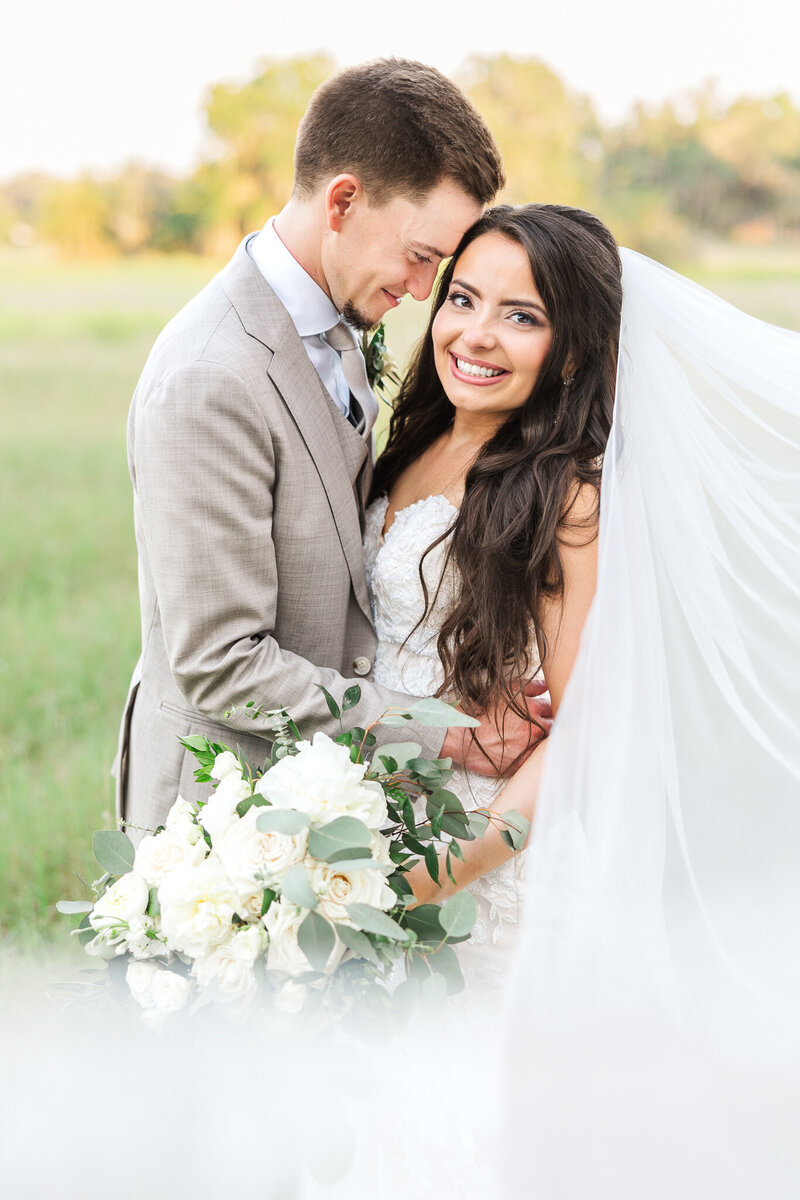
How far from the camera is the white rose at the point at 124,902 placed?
1.68 metres

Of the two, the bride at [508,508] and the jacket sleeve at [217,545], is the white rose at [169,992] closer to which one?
the jacket sleeve at [217,545]

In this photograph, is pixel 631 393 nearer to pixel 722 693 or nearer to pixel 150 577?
pixel 722 693

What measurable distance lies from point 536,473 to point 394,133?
84 centimetres

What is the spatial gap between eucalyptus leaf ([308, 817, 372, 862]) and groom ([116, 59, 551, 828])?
22.1 inches

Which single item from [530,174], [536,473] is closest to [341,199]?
[536,473]

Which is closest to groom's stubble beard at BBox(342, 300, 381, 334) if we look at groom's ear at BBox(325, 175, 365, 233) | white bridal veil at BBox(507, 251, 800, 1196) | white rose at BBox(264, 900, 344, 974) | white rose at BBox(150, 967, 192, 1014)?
groom's ear at BBox(325, 175, 365, 233)

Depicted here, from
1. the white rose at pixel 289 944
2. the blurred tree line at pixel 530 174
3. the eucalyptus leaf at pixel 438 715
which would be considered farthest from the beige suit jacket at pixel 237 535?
the blurred tree line at pixel 530 174

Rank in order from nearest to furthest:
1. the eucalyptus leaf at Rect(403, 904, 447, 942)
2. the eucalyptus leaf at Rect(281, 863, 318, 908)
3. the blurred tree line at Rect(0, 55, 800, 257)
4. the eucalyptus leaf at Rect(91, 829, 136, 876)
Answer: the eucalyptus leaf at Rect(281, 863, 318, 908)
the eucalyptus leaf at Rect(403, 904, 447, 942)
the eucalyptus leaf at Rect(91, 829, 136, 876)
the blurred tree line at Rect(0, 55, 800, 257)

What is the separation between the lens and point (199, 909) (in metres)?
1.61

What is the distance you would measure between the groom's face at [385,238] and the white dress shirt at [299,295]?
0.19ft

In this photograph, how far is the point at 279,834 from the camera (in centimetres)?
158

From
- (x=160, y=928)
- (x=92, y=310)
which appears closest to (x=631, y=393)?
(x=160, y=928)

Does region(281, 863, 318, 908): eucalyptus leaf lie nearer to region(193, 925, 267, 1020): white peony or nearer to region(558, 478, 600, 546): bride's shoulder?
region(193, 925, 267, 1020): white peony

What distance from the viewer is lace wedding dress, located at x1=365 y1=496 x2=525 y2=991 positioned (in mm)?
2359
